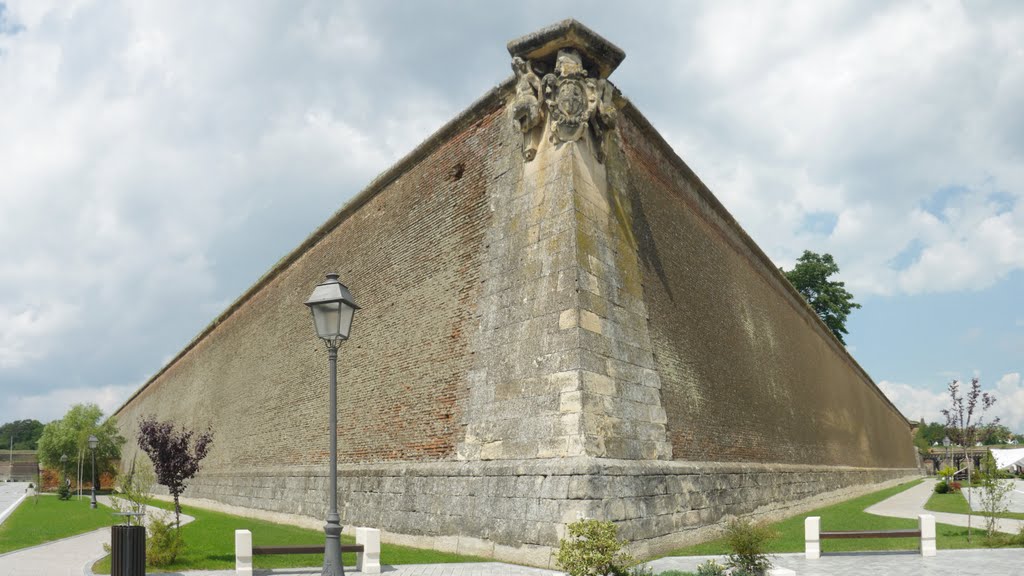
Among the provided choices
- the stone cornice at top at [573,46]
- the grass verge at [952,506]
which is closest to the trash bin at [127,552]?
the stone cornice at top at [573,46]

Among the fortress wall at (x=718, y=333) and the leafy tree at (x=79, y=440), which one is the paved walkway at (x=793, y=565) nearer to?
the fortress wall at (x=718, y=333)

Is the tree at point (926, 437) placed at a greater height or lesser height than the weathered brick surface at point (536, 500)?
lesser

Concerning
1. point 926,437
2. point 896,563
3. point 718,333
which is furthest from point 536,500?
point 926,437

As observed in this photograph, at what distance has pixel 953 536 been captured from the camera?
13.0 metres

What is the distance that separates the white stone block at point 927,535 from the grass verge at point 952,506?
21.8 feet

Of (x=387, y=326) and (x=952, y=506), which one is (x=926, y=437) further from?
(x=387, y=326)

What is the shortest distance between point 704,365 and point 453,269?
17.7ft

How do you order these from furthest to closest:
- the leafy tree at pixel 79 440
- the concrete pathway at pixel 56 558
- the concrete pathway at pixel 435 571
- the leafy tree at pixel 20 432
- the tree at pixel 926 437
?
the leafy tree at pixel 20 432
the tree at pixel 926 437
the leafy tree at pixel 79 440
the concrete pathway at pixel 56 558
the concrete pathway at pixel 435 571

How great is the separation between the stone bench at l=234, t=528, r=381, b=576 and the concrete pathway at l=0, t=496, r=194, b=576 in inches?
88.6

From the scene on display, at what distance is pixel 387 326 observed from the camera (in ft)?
48.7

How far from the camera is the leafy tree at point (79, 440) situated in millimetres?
42188

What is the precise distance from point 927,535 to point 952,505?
10.9m

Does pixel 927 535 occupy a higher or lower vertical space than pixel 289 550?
lower

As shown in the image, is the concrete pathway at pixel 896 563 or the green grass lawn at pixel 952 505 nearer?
the concrete pathway at pixel 896 563
